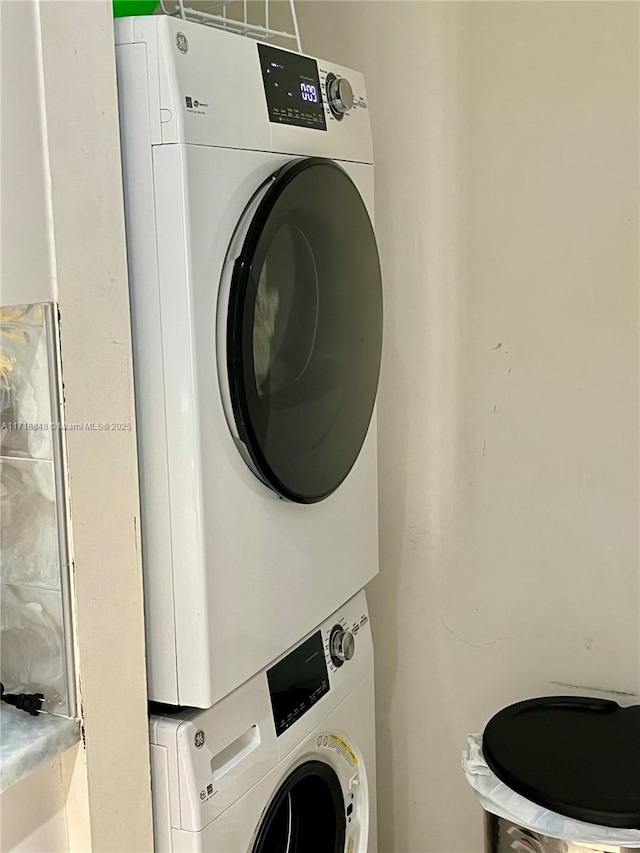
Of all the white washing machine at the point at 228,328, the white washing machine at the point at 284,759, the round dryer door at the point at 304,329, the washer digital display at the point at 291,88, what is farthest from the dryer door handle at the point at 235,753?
the washer digital display at the point at 291,88

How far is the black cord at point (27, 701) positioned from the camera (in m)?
1.17

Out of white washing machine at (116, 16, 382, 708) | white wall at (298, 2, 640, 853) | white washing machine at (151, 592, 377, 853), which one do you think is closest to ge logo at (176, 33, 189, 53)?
white washing machine at (116, 16, 382, 708)

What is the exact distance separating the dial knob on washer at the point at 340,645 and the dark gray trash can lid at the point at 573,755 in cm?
28

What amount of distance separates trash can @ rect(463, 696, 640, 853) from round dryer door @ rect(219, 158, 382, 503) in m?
0.55

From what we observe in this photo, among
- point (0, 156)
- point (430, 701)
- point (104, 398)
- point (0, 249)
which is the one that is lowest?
point (430, 701)

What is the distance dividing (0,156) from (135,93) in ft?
0.77

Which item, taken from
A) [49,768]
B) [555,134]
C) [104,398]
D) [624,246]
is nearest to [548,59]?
[555,134]

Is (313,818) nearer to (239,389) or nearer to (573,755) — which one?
(573,755)

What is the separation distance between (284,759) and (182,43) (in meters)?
1.08

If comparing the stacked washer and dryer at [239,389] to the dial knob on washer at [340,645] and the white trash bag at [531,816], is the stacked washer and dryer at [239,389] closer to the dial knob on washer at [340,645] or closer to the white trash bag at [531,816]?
the dial knob on washer at [340,645]

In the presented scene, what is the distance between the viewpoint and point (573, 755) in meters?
1.55

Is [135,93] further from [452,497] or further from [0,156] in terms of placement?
[452,497]

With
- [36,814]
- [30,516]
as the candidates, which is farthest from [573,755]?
[30,516]

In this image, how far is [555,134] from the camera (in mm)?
1731
